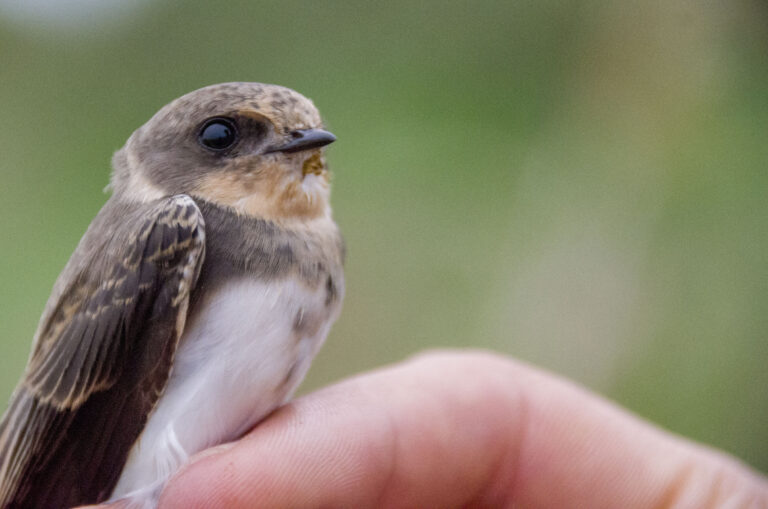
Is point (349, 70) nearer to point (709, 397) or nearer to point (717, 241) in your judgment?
point (717, 241)

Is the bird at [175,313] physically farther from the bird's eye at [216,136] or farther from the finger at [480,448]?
the finger at [480,448]

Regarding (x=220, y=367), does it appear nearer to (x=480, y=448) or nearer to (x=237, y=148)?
(x=237, y=148)

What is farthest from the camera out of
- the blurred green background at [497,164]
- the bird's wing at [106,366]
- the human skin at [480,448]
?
the human skin at [480,448]

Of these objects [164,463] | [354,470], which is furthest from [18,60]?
[354,470]

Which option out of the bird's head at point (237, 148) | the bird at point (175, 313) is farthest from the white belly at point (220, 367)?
the bird's head at point (237, 148)

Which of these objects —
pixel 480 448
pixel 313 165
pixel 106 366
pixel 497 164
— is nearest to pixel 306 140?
pixel 313 165
